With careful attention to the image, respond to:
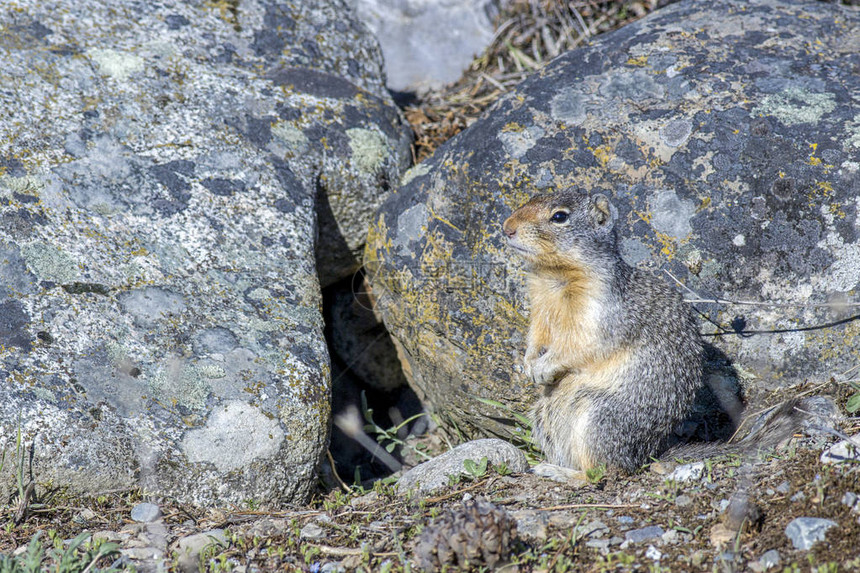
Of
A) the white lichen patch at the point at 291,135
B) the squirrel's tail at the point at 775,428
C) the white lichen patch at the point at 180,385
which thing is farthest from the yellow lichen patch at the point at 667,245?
the white lichen patch at the point at 180,385

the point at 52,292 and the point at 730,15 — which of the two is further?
the point at 730,15

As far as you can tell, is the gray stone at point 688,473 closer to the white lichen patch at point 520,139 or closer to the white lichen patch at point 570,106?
the white lichen patch at point 520,139

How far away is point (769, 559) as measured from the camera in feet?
10.9

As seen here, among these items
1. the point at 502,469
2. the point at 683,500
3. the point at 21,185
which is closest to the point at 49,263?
the point at 21,185

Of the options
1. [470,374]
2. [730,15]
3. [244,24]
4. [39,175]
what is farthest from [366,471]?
[730,15]

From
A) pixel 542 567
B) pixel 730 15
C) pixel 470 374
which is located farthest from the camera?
pixel 730 15

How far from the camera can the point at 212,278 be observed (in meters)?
5.16

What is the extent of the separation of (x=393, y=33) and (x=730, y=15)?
394 cm

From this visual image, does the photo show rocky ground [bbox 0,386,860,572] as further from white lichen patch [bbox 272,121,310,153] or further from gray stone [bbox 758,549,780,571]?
white lichen patch [bbox 272,121,310,153]

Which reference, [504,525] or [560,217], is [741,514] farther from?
[560,217]

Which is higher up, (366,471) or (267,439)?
(267,439)

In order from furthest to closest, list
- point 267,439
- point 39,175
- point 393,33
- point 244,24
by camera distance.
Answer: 1. point 393,33
2. point 244,24
3. point 39,175
4. point 267,439

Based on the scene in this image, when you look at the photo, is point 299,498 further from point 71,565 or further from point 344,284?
point 344,284

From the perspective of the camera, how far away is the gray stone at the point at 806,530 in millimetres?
3361
